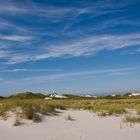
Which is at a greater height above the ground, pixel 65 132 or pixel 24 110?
pixel 24 110

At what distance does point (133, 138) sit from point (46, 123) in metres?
4.14

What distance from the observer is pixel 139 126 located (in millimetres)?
15070

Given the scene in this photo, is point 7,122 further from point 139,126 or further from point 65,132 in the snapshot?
point 139,126

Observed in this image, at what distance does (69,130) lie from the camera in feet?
45.8

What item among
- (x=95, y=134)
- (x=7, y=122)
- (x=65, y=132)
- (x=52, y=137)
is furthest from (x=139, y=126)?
(x=7, y=122)

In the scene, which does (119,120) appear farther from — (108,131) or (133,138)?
(133,138)

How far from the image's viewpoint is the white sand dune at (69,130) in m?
12.6

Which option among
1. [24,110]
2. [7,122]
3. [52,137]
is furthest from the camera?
[24,110]

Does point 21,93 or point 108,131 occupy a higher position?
point 21,93

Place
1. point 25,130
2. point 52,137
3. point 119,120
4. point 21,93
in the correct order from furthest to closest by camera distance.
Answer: point 21,93 → point 119,120 → point 25,130 → point 52,137

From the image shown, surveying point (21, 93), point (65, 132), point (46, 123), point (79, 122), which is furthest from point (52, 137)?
point (21, 93)

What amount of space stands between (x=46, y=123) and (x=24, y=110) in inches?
47.3

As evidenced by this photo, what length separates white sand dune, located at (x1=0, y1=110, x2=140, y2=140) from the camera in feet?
41.4

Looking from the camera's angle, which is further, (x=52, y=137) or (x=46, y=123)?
(x=46, y=123)
